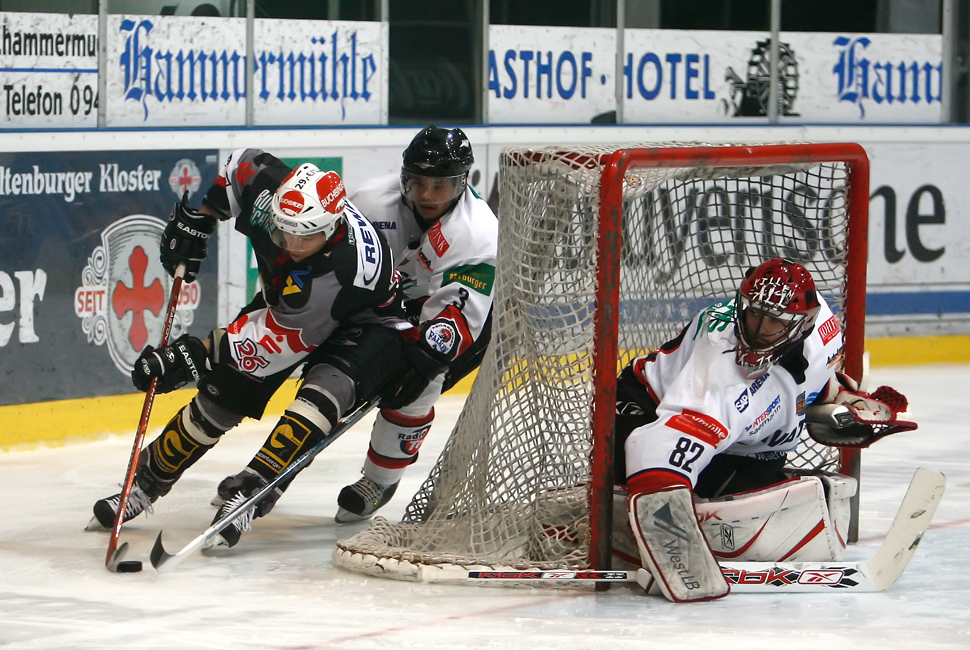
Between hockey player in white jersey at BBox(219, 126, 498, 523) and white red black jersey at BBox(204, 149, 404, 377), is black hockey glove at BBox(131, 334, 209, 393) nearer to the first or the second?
white red black jersey at BBox(204, 149, 404, 377)

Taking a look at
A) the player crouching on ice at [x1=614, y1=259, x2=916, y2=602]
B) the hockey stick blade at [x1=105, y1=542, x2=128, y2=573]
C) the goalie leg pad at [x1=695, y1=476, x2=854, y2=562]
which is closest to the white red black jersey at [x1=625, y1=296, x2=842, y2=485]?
the player crouching on ice at [x1=614, y1=259, x2=916, y2=602]

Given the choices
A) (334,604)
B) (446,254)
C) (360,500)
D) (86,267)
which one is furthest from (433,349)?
(86,267)

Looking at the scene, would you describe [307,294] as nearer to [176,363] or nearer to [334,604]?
[176,363]

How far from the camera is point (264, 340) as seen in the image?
12.8ft

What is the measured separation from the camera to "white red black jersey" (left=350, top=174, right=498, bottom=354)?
4.07 m

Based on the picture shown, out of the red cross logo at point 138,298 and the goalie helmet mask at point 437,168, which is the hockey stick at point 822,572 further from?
the red cross logo at point 138,298

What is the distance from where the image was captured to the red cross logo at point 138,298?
554cm

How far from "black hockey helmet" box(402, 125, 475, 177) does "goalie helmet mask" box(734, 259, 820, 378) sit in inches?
36.2

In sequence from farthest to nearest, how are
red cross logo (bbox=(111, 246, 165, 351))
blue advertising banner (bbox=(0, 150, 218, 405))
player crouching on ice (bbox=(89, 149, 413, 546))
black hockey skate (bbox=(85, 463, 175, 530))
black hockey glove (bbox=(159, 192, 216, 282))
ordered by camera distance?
red cross logo (bbox=(111, 246, 165, 351)) → blue advertising banner (bbox=(0, 150, 218, 405)) → black hockey glove (bbox=(159, 192, 216, 282)) → black hockey skate (bbox=(85, 463, 175, 530)) → player crouching on ice (bbox=(89, 149, 413, 546))

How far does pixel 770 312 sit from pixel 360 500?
140 centimetres

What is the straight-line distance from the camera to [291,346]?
3920 mm

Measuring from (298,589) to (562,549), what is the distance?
2.00 feet

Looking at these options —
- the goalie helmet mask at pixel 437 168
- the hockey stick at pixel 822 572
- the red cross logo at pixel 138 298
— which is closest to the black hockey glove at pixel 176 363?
the goalie helmet mask at pixel 437 168

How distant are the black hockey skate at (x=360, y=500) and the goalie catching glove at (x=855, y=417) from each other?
122 cm
